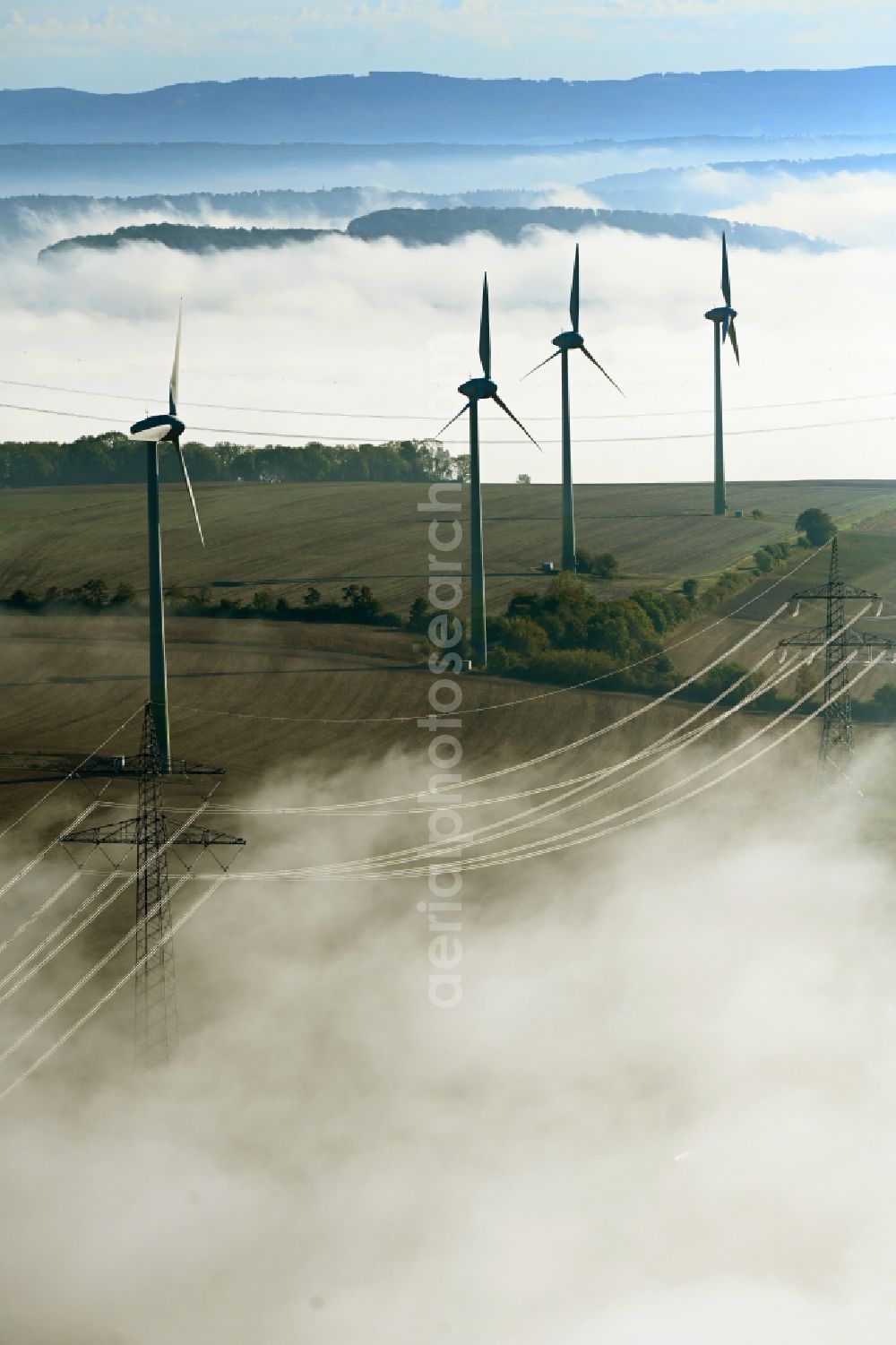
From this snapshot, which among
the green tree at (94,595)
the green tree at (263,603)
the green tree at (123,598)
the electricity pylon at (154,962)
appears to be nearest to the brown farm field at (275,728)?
the electricity pylon at (154,962)

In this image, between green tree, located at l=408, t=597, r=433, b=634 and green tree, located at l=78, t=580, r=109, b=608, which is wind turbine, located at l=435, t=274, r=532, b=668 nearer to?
green tree, located at l=408, t=597, r=433, b=634

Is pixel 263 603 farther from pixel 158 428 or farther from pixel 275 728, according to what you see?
pixel 158 428

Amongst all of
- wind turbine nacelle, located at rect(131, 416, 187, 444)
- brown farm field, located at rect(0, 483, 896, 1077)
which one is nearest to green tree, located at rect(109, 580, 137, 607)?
brown farm field, located at rect(0, 483, 896, 1077)

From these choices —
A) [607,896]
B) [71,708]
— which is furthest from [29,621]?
[607,896]

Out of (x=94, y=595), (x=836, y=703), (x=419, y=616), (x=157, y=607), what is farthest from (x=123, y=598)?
(x=836, y=703)

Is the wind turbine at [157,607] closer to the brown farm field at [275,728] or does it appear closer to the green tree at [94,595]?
the brown farm field at [275,728]

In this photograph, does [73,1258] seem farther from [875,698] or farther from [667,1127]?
[875,698]

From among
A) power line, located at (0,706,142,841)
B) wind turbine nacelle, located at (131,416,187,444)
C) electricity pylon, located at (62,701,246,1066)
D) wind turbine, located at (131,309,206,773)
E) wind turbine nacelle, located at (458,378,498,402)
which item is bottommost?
electricity pylon, located at (62,701,246,1066)

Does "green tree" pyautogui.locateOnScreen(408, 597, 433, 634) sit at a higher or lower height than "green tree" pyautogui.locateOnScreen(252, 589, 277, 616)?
lower
